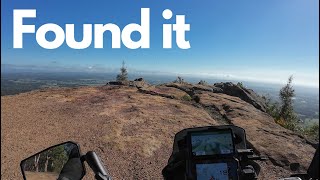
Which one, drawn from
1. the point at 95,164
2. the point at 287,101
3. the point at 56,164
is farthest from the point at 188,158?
the point at 287,101

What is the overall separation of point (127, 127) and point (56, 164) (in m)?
16.5

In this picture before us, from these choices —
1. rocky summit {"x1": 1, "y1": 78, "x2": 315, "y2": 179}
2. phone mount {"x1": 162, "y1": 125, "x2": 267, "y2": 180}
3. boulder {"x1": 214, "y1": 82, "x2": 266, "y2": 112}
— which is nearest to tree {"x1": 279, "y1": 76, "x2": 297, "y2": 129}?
boulder {"x1": 214, "y1": 82, "x2": 266, "y2": 112}

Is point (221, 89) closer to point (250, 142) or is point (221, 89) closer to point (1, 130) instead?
point (250, 142)

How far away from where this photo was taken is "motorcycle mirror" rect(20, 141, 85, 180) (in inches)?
108

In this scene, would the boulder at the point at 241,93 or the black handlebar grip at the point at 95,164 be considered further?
the boulder at the point at 241,93

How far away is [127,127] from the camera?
19.3 metres

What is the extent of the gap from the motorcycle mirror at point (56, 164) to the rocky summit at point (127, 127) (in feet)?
32.6

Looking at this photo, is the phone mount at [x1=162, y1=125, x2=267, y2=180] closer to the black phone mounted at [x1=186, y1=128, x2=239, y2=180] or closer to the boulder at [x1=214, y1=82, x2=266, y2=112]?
the black phone mounted at [x1=186, y1=128, x2=239, y2=180]

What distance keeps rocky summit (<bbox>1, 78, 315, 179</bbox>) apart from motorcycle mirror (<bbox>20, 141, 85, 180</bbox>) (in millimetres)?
9939

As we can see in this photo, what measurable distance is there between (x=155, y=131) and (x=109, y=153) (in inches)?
167

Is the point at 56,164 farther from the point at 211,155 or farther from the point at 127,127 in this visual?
the point at 127,127

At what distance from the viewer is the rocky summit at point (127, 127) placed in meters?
14.3

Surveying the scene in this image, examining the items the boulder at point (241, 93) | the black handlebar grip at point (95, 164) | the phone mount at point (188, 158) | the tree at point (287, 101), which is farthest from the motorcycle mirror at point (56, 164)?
the tree at point (287, 101)

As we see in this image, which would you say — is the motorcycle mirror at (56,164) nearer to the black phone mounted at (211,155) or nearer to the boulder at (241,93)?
the black phone mounted at (211,155)
